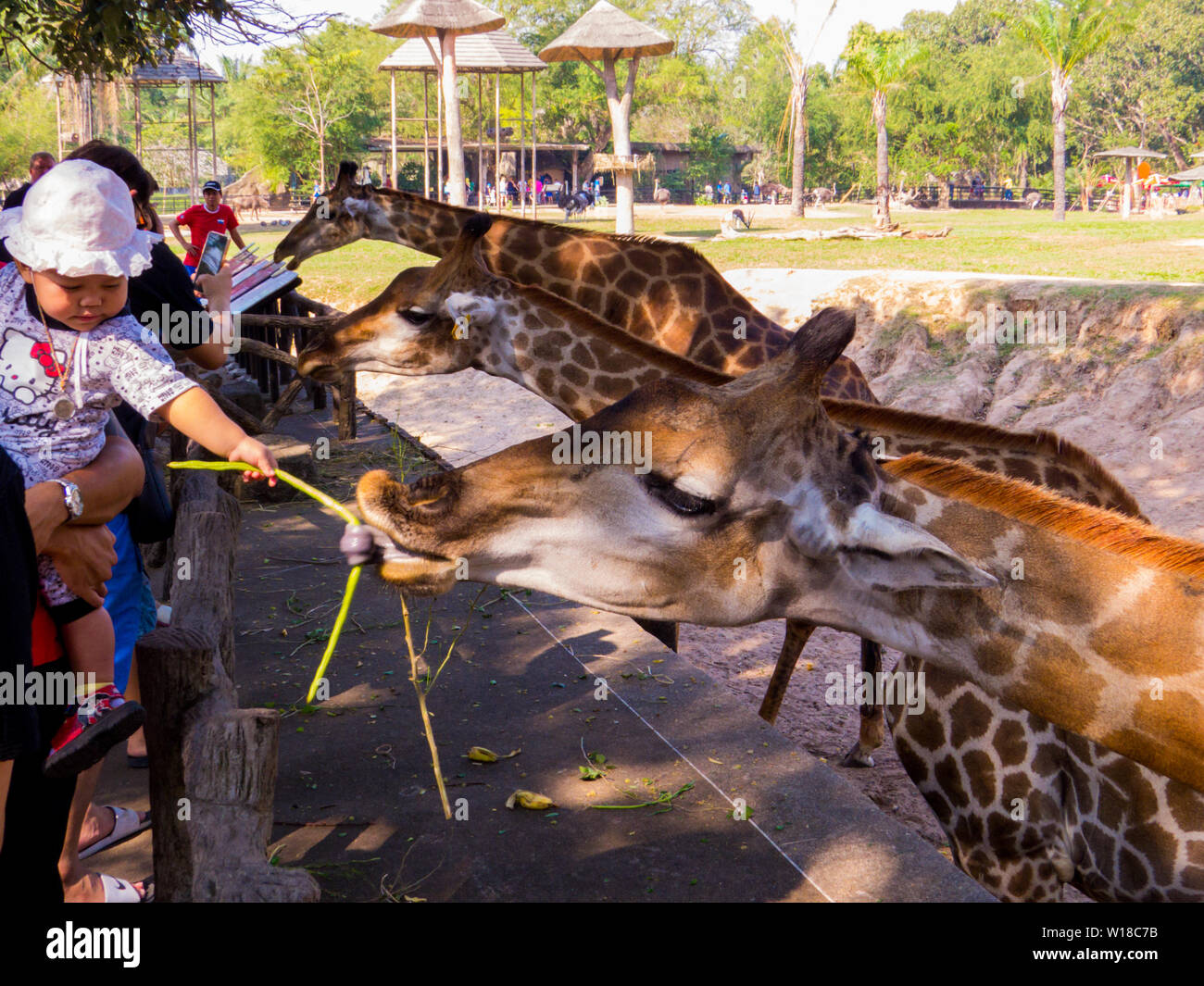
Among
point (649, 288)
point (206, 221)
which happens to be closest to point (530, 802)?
point (649, 288)

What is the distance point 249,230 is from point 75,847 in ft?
112

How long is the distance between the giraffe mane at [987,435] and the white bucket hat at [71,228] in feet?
6.22

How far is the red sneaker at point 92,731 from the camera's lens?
98.7 inches

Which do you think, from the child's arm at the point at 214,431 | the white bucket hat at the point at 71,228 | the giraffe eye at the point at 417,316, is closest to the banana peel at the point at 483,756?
the child's arm at the point at 214,431

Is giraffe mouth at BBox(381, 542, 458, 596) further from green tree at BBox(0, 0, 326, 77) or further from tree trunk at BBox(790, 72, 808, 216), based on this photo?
tree trunk at BBox(790, 72, 808, 216)

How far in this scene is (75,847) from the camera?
3.06 meters

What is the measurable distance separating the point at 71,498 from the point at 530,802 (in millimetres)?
2202

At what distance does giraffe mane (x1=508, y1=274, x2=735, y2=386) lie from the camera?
11.1ft

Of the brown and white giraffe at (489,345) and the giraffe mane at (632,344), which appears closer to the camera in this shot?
the giraffe mane at (632,344)

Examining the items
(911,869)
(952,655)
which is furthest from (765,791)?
(952,655)

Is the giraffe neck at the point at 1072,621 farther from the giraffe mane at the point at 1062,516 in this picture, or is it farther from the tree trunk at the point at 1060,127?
the tree trunk at the point at 1060,127

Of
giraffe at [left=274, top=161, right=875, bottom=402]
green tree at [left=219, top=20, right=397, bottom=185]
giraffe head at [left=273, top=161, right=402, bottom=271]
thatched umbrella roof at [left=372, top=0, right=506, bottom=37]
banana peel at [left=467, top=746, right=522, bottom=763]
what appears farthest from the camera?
green tree at [left=219, top=20, right=397, bottom=185]

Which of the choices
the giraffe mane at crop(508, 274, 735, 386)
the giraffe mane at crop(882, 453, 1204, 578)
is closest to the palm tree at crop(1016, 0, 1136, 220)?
the giraffe mane at crop(508, 274, 735, 386)
